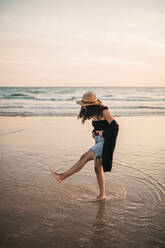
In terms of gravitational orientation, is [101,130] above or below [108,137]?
above

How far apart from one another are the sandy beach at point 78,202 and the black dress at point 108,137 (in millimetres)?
694

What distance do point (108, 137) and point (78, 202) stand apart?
1158mm

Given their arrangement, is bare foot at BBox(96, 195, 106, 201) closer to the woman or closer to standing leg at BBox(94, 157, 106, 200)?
standing leg at BBox(94, 157, 106, 200)

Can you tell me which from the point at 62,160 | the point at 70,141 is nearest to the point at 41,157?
the point at 62,160

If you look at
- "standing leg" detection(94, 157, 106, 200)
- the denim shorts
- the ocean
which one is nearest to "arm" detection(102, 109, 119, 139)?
the denim shorts

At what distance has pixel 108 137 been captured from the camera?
3518 millimetres

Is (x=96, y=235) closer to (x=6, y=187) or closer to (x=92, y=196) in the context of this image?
(x=92, y=196)

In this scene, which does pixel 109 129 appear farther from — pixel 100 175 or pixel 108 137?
pixel 100 175

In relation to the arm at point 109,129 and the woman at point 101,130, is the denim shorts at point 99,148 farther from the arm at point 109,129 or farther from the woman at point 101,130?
the arm at point 109,129

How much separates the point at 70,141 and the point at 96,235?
5212 millimetres

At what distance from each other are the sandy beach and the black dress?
2.28 feet

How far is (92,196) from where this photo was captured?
3.87m

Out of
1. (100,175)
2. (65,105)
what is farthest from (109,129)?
(65,105)

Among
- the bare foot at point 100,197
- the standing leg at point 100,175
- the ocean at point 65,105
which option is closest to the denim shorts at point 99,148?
the standing leg at point 100,175
